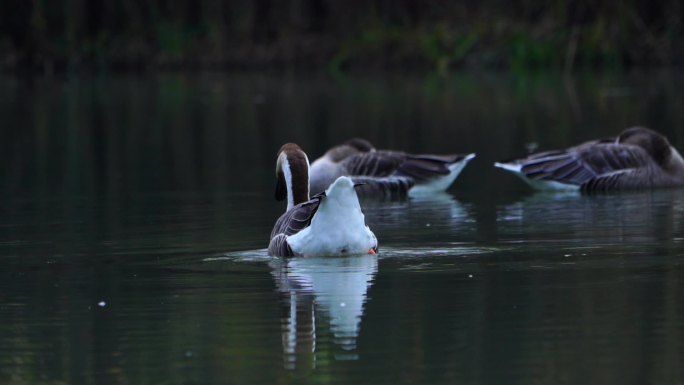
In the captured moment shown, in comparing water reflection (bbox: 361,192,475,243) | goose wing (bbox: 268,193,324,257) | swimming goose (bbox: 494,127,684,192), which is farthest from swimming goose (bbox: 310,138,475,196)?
goose wing (bbox: 268,193,324,257)

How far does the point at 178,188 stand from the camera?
58.0ft

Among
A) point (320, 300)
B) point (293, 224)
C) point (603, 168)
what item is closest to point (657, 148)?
point (603, 168)

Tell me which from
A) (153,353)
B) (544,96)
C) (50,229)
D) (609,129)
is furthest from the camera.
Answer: (544,96)

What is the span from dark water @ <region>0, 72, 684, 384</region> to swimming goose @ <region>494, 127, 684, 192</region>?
13.0 inches

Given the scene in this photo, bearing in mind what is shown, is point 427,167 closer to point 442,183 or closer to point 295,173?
point 442,183

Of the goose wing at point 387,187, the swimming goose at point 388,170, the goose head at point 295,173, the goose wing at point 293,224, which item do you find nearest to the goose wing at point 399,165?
the swimming goose at point 388,170

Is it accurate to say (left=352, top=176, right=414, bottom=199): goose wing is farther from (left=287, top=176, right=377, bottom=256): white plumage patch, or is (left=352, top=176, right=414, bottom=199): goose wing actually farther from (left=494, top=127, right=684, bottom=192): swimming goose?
(left=287, top=176, right=377, bottom=256): white plumage patch

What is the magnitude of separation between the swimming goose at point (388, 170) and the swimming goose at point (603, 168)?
0.64m

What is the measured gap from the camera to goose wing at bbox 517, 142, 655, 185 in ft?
53.7

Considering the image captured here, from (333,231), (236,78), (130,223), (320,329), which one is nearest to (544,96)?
(236,78)

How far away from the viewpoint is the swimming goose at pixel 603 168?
16344 millimetres

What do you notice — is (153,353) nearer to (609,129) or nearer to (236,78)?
(609,129)

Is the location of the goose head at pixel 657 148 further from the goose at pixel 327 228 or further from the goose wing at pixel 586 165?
the goose at pixel 327 228

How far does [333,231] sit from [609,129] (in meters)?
13.7
